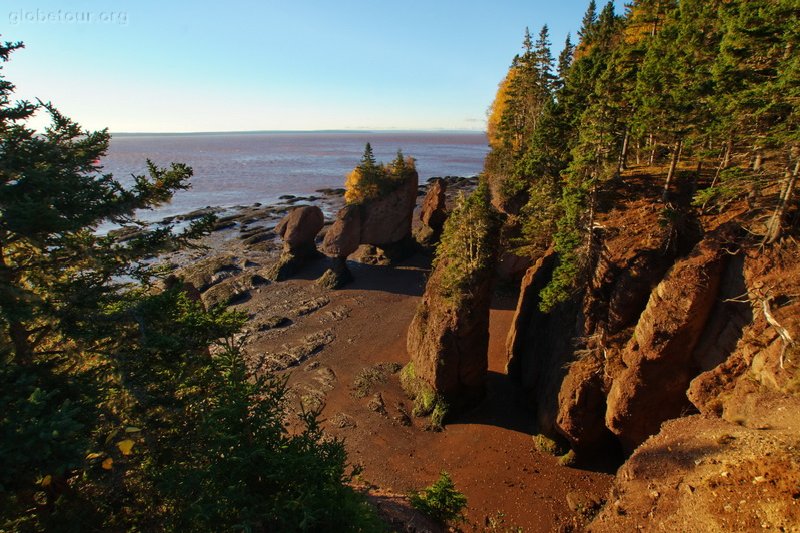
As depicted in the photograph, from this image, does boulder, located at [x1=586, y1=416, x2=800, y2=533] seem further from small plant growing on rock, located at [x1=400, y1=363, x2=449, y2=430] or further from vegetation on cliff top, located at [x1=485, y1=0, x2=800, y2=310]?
small plant growing on rock, located at [x1=400, y1=363, x2=449, y2=430]

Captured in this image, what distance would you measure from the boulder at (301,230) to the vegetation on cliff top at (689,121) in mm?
24002

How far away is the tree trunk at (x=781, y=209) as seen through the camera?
12203 millimetres

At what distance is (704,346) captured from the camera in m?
14.1

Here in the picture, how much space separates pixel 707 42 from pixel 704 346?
569 inches

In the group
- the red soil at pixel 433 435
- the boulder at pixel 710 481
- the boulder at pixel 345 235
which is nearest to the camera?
the boulder at pixel 710 481

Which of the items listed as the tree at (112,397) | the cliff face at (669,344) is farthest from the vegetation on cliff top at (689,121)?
the tree at (112,397)

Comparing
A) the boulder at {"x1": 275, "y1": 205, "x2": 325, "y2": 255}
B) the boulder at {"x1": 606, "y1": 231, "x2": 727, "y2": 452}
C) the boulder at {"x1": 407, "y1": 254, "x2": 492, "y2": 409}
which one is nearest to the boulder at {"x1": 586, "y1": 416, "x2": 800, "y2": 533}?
the boulder at {"x1": 606, "y1": 231, "x2": 727, "y2": 452}

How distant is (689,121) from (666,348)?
10.0 m

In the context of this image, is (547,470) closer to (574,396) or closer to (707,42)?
(574,396)

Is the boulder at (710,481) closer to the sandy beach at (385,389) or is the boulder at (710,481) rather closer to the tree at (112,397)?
the sandy beach at (385,389)

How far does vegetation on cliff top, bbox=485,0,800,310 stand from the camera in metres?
13.1

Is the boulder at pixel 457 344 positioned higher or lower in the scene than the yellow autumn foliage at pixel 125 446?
lower

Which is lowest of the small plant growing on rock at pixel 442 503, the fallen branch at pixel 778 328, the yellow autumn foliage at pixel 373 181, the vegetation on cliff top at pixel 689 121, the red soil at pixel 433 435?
the red soil at pixel 433 435

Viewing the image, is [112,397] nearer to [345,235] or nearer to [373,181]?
[345,235]
